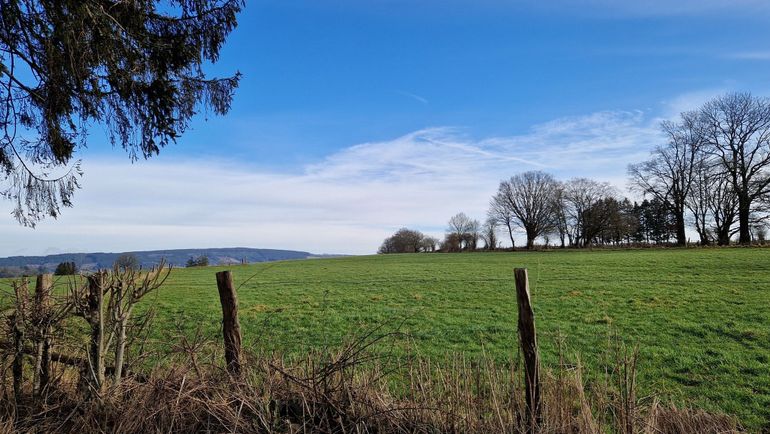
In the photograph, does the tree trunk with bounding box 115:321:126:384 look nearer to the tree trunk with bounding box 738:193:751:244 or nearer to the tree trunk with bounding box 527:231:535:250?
the tree trunk with bounding box 738:193:751:244

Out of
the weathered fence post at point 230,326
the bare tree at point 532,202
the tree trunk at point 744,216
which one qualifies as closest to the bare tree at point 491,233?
the bare tree at point 532,202

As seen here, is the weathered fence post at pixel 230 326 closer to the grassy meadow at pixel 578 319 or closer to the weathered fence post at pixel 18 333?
the grassy meadow at pixel 578 319

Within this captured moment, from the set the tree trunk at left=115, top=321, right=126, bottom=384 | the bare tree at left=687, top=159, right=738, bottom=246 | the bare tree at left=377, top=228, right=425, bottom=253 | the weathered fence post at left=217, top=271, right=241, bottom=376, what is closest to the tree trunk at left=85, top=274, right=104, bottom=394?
the tree trunk at left=115, top=321, right=126, bottom=384

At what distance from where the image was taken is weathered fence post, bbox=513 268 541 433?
128 inches

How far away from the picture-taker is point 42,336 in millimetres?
3945

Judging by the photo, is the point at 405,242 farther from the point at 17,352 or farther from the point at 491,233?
the point at 17,352

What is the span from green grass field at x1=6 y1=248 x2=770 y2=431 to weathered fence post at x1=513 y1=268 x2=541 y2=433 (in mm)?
379

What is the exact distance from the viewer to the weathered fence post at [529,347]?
324cm

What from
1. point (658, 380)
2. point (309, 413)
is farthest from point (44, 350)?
point (658, 380)

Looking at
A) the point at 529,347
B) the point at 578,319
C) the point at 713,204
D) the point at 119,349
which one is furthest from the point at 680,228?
the point at 119,349

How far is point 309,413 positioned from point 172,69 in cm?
490

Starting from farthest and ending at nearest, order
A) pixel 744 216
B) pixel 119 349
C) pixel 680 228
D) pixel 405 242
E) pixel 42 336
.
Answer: pixel 405 242
pixel 680 228
pixel 744 216
pixel 42 336
pixel 119 349

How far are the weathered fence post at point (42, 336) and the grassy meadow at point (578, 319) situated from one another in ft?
3.47

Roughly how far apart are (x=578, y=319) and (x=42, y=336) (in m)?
9.87
